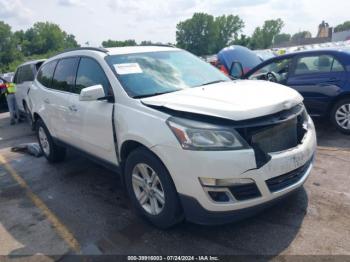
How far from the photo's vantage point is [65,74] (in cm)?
506

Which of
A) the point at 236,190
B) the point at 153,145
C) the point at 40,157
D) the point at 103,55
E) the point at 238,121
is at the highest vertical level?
the point at 103,55

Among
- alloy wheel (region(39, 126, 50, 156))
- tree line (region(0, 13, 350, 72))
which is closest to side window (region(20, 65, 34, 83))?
alloy wheel (region(39, 126, 50, 156))

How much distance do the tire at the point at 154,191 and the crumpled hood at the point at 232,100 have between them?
1.78ft

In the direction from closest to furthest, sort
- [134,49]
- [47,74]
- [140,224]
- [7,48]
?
[140,224], [134,49], [47,74], [7,48]

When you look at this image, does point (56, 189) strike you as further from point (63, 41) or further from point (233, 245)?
point (63, 41)

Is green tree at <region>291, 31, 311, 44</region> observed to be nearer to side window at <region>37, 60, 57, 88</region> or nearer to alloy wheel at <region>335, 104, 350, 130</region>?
alloy wheel at <region>335, 104, 350, 130</region>

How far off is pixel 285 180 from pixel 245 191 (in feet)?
1.51

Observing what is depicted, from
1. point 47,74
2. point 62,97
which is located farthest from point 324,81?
point 47,74

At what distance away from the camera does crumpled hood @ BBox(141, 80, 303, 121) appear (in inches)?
117

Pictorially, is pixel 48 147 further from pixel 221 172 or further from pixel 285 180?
pixel 285 180

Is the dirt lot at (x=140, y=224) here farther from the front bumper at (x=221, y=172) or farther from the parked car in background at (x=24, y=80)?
the parked car in background at (x=24, y=80)

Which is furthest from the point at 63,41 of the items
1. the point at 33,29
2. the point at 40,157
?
the point at 40,157

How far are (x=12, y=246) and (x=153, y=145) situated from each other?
1.82 m

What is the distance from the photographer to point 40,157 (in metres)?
6.58
